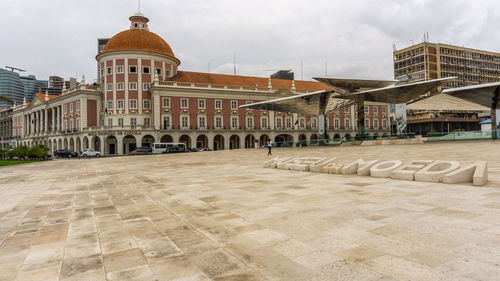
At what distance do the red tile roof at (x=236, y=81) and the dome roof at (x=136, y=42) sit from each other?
591 centimetres

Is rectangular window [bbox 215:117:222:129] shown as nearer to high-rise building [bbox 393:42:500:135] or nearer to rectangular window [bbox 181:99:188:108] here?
rectangular window [bbox 181:99:188:108]

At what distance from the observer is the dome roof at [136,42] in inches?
2392

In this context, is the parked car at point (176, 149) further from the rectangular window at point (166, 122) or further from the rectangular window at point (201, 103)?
the rectangular window at point (201, 103)

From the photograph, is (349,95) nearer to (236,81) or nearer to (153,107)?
(153,107)

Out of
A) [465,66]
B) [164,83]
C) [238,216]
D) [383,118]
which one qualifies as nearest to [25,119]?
[164,83]

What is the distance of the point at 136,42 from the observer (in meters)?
61.3

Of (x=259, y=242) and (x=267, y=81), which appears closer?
(x=259, y=242)

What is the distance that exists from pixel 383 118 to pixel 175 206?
82755 millimetres

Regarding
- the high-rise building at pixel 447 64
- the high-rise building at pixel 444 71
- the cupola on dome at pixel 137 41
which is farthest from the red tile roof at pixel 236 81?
the high-rise building at pixel 447 64

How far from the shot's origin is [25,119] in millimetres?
87562

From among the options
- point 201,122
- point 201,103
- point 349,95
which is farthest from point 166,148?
point 349,95

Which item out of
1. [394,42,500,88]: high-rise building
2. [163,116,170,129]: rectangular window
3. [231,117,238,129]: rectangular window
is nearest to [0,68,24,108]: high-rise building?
[163,116,170,129]: rectangular window

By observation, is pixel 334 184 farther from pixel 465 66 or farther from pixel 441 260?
pixel 465 66

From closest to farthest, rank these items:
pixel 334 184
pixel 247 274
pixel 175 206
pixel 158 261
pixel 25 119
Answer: pixel 247 274 < pixel 158 261 < pixel 175 206 < pixel 334 184 < pixel 25 119
